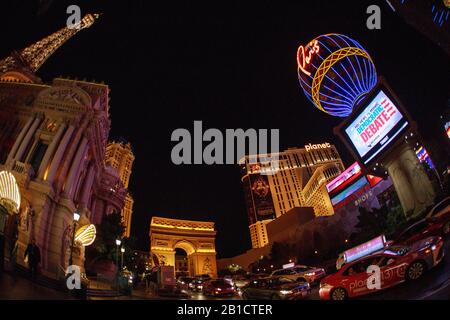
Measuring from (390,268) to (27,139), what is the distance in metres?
28.4

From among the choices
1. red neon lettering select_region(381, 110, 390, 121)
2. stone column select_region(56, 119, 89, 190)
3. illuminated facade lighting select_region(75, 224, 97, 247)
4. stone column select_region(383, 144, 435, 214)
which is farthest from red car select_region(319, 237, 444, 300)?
illuminated facade lighting select_region(75, 224, 97, 247)

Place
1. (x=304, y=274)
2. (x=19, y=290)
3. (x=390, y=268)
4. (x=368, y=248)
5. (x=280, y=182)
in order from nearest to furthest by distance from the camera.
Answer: (x=390, y=268) < (x=19, y=290) < (x=304, y=274) < (x=368, y=248) < (x=280, y=182)

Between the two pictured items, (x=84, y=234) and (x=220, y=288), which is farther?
(x=84, y=234)

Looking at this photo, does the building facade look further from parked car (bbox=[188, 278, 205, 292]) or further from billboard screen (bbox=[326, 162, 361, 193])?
parked car (bbox=[188, 278, 205, 292])

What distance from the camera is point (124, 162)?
302ft

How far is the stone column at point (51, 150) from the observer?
23.8 m

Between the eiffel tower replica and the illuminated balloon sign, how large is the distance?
1355 inches

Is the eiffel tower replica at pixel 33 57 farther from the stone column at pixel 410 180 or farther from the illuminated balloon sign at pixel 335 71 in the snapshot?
the stone column at pixel 410 180

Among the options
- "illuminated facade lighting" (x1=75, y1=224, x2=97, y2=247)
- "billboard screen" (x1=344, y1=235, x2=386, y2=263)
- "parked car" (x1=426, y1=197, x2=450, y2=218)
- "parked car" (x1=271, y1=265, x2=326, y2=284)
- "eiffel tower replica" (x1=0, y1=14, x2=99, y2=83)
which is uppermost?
"eiffel tower replica" (x1=0, y1=14, x2=99, y2=83)

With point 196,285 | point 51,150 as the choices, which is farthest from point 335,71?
point 51,150

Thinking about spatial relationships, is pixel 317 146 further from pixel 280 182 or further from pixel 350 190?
pixel 350 190

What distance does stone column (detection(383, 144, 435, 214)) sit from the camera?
2431 cm

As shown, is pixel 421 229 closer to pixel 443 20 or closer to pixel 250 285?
pixel 250 285
